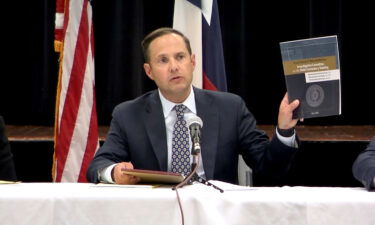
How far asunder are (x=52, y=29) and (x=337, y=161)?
385cm

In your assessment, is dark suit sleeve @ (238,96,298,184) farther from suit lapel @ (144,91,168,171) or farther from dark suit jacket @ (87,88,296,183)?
suit lapel @ (144,91,168,171)

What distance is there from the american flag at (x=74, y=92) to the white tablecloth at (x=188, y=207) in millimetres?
2239

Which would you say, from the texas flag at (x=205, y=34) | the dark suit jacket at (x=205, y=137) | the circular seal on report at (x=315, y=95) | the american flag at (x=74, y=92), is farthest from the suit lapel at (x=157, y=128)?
the american flag at (x=74, y=92)

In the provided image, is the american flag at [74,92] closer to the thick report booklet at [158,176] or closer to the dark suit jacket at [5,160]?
the dark suit jacket at [5,160]

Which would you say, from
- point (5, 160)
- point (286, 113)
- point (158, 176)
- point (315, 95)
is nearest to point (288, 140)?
point (286, 113)

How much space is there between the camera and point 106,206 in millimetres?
1991

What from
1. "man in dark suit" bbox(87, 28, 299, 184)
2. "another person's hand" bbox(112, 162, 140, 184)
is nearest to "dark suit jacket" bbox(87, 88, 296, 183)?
"man in dark suit" bbox(87, 28, 299, 184)

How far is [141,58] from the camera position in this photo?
271 inches

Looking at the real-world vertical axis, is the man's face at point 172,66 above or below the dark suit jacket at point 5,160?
above

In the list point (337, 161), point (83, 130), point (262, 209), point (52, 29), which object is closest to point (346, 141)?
point (337, 161)

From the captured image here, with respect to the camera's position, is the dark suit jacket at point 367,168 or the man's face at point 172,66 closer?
the dark suit jacket at point 367,168

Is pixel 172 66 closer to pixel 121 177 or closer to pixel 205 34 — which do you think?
pixel 121 177

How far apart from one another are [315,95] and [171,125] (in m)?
0.87

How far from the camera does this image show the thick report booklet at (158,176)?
2.14 meters
